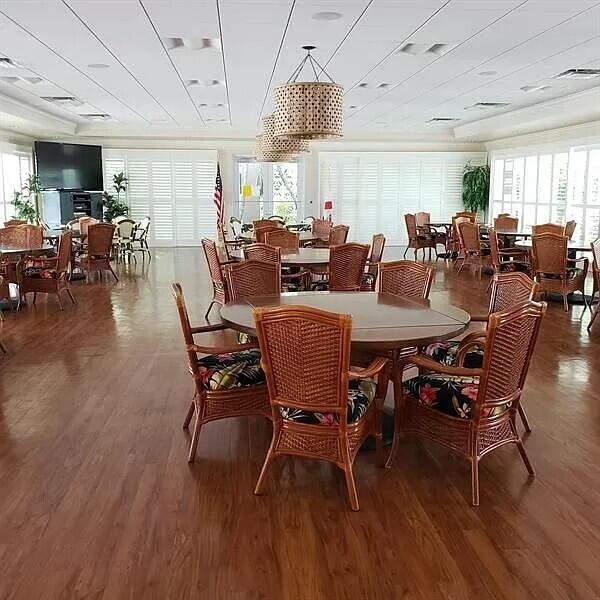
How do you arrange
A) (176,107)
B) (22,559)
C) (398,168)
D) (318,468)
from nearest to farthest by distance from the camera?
(22,559)
(318,468)
(176,107)
(398,168)

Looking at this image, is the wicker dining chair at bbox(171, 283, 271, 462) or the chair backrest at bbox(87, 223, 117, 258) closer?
the wicker dining chair at bbox(171, 283, 271, 462)

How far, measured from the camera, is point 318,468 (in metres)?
3.40

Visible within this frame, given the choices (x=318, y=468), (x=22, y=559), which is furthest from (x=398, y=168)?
(x=22, y=559)

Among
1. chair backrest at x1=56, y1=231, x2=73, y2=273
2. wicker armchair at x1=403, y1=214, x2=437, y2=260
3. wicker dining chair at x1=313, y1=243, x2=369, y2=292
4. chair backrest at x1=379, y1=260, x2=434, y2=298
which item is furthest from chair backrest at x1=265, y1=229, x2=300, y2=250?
wicker armchair at x1=403, y1=214, x2=437, y2=260

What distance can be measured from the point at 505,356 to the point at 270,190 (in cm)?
1410

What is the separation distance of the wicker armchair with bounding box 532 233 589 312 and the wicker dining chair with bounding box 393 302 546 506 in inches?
186

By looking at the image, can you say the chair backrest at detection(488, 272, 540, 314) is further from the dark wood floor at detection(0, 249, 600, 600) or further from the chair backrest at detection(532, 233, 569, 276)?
the chair backrest at detection(532, 233, 569, 276)

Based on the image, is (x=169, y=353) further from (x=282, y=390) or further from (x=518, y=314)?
(x=518, y=314)

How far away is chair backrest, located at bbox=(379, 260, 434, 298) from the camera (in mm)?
4513

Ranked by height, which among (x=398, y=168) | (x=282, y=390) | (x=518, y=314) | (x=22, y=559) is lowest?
(x=22, y=559)

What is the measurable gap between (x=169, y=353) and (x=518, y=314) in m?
3.51

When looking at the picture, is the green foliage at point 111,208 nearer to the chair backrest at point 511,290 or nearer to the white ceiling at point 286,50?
the white ceiling at point 286,50

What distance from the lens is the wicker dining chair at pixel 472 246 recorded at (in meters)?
10.1

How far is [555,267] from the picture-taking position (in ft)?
25.0
